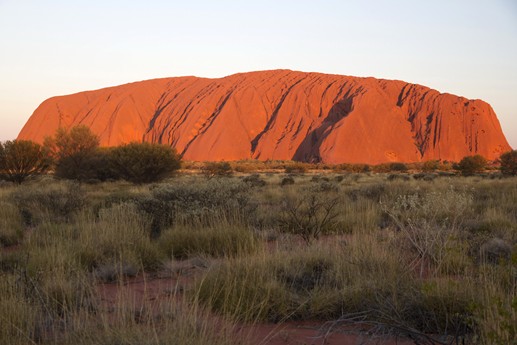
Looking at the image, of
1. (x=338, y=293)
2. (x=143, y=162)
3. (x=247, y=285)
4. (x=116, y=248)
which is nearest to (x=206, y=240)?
(x=116, y=248)

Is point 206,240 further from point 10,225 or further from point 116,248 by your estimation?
point 10,225

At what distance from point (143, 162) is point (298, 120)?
54061 mm

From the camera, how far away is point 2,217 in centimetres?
966

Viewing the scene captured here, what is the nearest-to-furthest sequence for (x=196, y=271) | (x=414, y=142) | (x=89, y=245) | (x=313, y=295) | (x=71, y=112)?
(x=313, y=295), (x=196, y=271), (x=89, y=245), (x=414, y=142), (x=71, y=112)

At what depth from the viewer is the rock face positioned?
218ft

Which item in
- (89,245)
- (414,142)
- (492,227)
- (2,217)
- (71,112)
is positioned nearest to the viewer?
(89,245)

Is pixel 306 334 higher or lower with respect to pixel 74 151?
lower

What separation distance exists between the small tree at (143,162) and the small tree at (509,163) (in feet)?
73.3

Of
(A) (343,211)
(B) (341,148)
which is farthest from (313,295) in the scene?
(B) (341,148)

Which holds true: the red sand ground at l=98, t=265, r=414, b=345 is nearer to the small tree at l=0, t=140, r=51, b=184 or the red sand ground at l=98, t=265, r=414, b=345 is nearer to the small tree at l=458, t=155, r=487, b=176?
the small tree at l=0, t=140, r=51, b=184

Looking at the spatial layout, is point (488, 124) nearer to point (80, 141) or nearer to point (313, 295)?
point (80, 141)

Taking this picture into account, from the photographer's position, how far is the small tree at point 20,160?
68.1 ft

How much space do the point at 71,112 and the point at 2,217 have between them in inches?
3392

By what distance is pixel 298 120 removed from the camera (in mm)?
73250
